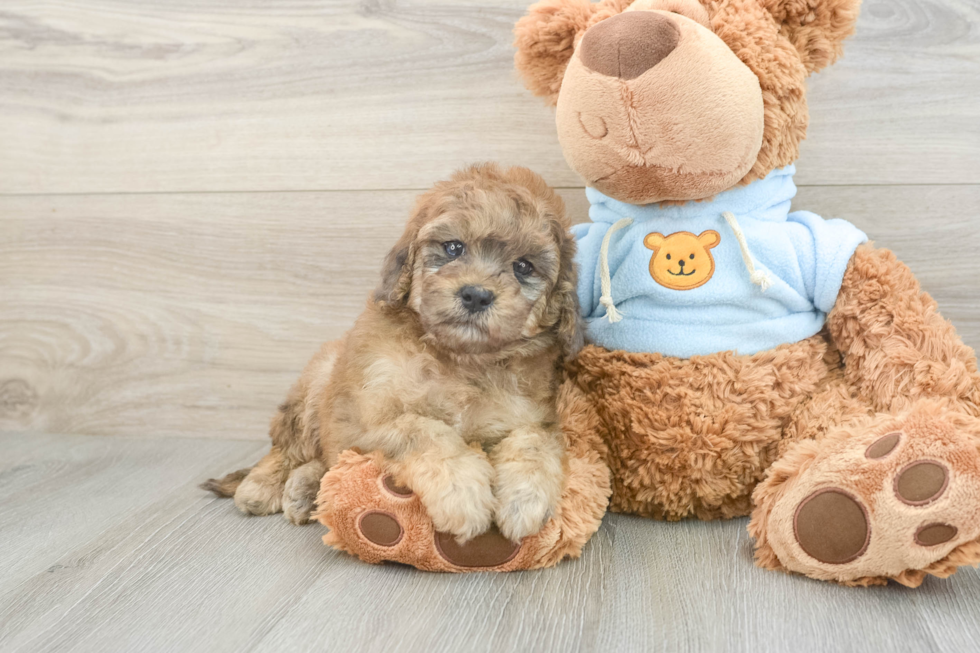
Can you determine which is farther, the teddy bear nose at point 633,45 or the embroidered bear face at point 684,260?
the embroidered bear face at point 684,260

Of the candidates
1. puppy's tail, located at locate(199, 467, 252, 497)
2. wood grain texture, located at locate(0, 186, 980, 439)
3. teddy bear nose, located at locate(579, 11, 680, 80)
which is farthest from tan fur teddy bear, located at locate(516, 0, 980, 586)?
puppy's tail, located at locate(199, 467, 252, 497)

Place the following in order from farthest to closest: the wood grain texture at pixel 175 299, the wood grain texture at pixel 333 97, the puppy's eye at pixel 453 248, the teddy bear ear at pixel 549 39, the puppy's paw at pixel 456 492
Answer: the wood grain texture at pixel 175 299, the wood grain texture at pixel 333 97, the teddy bear ear at pixel 549 39, the puppy's eye at pixel 453 248, the puppy's paw at pixel 456 492

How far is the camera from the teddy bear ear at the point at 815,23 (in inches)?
61.1

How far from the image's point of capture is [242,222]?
2.38 meters

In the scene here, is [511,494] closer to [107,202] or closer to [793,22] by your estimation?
[793,22]

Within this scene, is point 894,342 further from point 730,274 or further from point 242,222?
point 242,222

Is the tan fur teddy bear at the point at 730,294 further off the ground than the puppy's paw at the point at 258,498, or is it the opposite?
the tan fur teddy bear at the point at 730,294

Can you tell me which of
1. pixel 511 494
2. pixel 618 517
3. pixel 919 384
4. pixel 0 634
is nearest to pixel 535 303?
pixel 511 494

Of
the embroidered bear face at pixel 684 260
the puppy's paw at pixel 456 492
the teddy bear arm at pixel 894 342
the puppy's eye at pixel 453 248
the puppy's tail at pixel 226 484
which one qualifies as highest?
the puppy's eye at pixel 453 248

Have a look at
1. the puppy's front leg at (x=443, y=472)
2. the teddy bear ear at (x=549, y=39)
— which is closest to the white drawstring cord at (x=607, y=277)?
the teddy bear ear at (x=549, y=39)

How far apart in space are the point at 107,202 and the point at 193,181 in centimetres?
31

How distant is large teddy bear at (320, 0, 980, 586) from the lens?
142cm

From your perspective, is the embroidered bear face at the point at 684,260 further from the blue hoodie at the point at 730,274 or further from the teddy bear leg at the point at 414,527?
the teddy bear leg at the point at 414,527

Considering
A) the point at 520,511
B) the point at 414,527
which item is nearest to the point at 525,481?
the point at 520,511
